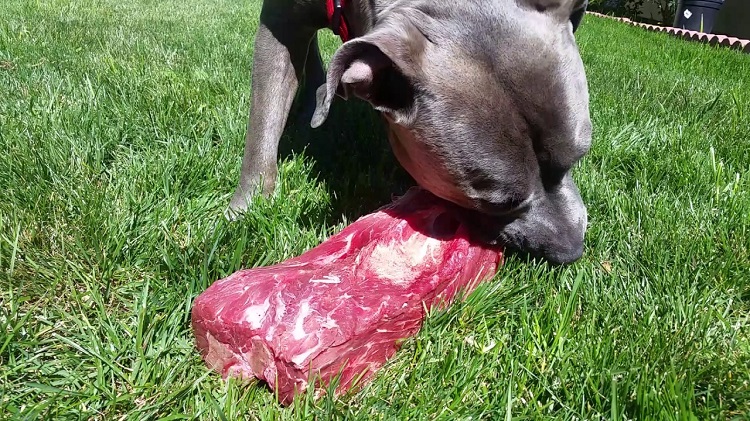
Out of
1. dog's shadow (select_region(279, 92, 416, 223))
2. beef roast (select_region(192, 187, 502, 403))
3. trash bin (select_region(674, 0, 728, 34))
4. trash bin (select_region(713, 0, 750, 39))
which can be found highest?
beef roast (select_region(192, 187, 502, 403))

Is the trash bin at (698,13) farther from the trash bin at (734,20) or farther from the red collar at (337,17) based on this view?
the red collar at (337,17)

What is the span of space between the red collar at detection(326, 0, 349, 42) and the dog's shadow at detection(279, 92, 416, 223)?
23.6 inches

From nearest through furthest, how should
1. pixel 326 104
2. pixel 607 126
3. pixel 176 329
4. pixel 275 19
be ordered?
1. pixel 176 329
2. pixel 326 104
3. pixel 275 19
4. pixel 607 126

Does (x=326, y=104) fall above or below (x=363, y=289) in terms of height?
above

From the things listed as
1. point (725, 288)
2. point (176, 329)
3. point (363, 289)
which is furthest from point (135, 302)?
point (725, 288)

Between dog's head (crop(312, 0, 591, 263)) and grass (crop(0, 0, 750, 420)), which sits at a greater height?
dog's head (crop(312, 0, 591, 263))

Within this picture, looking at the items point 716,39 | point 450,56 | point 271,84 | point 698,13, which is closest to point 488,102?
point 450,56

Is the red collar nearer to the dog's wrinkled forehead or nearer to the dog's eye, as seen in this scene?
the dog's wrinkled forehead

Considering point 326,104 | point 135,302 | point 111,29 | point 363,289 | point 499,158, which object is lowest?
point 111,29

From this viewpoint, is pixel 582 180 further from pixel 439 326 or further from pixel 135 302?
pixel 135 302

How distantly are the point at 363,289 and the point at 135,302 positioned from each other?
28.3 inches

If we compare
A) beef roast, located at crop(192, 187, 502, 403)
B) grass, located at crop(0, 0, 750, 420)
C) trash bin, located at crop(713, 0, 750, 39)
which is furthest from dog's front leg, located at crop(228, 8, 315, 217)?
trash bin, located at crop(713, 0, 750, 39)

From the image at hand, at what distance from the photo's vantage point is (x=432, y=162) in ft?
7.27

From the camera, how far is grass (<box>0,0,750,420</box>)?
1.62 m
